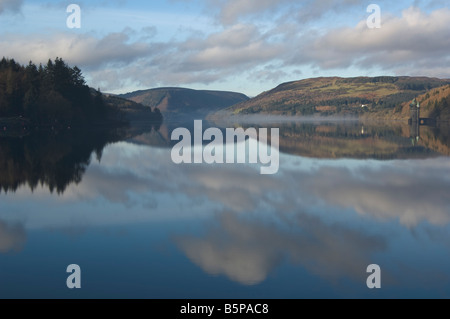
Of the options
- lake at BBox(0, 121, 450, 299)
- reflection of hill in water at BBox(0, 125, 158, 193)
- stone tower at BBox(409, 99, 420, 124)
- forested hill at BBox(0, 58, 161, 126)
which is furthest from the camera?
stone tower at BBox(409, 99, 420, 124)

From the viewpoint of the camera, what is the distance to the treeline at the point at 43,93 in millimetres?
93438

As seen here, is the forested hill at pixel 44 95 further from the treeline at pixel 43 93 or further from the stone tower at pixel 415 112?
the stone tower at pixel 415 112

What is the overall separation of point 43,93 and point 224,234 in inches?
3643

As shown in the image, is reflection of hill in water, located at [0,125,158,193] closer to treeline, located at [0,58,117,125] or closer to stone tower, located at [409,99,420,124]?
treeline, located at [0,58,117,125]

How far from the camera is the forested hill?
9325 cm

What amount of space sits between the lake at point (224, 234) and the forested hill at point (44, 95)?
227 feet

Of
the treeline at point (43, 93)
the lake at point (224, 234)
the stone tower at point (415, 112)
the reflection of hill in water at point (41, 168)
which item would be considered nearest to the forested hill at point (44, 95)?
the treeline at point (43, 93)

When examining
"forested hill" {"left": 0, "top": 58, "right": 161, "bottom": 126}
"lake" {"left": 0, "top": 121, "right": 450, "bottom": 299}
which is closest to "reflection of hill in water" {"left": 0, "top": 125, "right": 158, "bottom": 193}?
"lake" {"left": 0, "top": 121, "right": 450, "bottom": 299}

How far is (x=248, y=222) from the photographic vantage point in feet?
56.2
